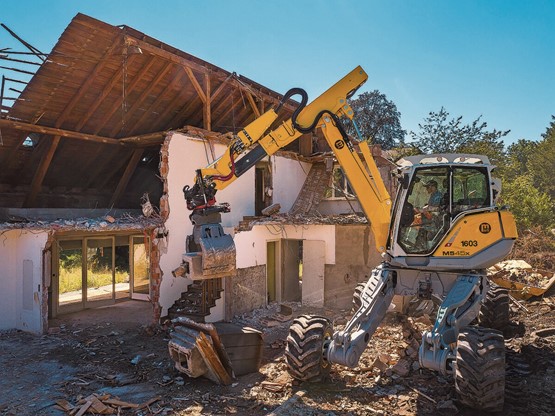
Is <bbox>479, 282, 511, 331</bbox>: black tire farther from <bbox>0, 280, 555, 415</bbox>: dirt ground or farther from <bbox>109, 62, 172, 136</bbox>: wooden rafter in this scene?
<bbox>109, 62, 172, 136</bbox>: wooden rafter

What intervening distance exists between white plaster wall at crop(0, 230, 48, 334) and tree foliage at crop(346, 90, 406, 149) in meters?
24.6

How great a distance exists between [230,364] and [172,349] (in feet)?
3.46

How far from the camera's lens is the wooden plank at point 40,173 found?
12.0 m

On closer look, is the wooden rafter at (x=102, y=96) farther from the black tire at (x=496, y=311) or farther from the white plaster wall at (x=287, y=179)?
the black tire at (x=496, y=311)

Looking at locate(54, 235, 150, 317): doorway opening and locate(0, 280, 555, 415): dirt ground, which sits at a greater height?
locate(54, 235, 150, 317): doorway opening

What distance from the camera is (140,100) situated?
40.3 ft

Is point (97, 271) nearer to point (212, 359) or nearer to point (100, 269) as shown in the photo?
point (100, 269)

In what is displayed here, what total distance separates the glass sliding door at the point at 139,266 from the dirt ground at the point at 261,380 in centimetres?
441

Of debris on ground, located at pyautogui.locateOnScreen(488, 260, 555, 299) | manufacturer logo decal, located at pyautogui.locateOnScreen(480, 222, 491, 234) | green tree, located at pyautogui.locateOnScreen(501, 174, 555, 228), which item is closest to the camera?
manufacturer logo decal, located at pyautogui.locateOnScreen(480, 222, 491, 234)

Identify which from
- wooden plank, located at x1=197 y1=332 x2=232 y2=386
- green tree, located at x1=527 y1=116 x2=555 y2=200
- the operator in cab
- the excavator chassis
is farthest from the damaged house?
green tree, located at x1=527 y1=116 x2=555 y2=200

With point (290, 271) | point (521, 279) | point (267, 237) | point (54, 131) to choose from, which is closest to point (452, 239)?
point (521, 279)

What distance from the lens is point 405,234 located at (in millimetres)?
6926

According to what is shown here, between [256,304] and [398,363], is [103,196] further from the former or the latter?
[398,363]

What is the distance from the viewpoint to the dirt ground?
6.01 metres
